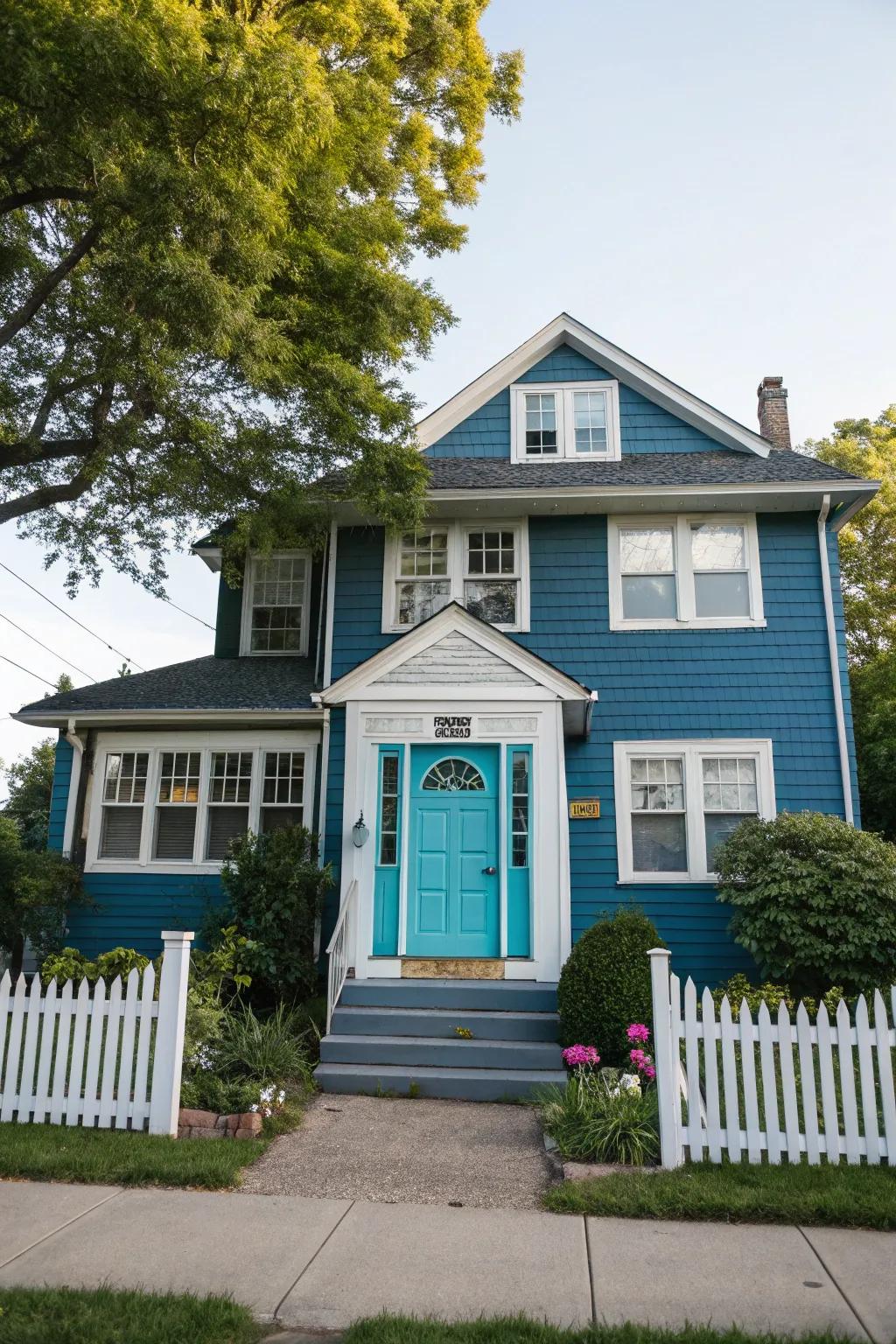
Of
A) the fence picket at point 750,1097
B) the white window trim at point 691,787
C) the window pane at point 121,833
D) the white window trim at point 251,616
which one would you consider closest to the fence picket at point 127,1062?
the fence picket at point 750,1097

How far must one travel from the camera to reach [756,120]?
8.29m

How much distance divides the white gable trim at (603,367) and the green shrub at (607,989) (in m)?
6.98

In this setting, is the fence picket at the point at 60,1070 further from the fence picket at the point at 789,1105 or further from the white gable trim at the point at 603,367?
the white gable trim at the point at 603,367

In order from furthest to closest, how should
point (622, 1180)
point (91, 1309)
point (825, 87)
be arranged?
point (825, 87) → point (622, 1180) → point (91, 1309)

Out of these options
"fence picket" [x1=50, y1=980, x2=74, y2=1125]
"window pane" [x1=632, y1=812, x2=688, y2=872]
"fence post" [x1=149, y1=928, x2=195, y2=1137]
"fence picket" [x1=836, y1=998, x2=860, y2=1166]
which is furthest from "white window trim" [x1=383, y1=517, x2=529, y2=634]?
"fence picket" [x1=836, y1=998, x2=860, y2=1166]

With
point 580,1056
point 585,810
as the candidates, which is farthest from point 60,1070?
point 585,810

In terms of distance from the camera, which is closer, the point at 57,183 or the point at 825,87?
the point at 825,87

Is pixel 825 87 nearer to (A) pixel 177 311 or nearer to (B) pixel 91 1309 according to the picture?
(A) pixel 177 311

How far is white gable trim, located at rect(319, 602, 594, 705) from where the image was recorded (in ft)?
31.7

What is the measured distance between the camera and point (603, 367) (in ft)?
39.9

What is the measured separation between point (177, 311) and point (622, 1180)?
322 inches

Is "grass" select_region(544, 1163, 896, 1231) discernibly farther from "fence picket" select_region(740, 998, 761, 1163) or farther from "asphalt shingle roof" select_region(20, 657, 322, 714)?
"asphalt shingle roof" select_region(20, 657, 322, 714)

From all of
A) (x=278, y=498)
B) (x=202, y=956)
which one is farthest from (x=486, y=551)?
(x=202, y=956)

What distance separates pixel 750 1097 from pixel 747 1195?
738 mm
